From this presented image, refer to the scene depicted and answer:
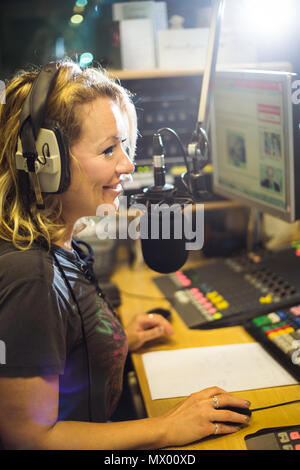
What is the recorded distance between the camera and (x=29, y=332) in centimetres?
75

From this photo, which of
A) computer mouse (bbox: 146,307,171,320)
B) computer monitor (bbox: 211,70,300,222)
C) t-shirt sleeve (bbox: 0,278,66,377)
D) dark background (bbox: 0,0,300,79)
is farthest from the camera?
dark background (bbox: 0,0,300,79)

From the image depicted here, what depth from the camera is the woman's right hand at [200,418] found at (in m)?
0.80

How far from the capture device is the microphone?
2.77 feet

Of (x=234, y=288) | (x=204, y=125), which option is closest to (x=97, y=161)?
(x=204, y=125)

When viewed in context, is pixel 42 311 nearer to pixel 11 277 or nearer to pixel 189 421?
pixel 11 277

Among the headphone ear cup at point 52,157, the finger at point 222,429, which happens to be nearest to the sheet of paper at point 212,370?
the finger at point 222,429

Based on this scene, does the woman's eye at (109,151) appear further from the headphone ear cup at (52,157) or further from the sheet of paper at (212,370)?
the sheet of paper at (212,370)

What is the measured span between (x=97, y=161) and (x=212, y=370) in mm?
506

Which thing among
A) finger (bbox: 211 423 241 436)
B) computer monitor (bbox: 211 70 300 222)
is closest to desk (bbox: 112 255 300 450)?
finger (bbox: 211 423 241 436)

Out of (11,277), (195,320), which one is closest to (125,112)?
(11,277)

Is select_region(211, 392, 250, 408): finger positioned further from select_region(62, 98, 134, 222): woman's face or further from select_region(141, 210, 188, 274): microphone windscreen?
select_region(62, 98, 134, 222): woman's face

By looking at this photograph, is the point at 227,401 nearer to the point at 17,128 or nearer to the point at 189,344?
the point at 189,344

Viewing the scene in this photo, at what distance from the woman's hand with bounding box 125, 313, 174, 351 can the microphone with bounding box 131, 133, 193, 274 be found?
0.30 meters
